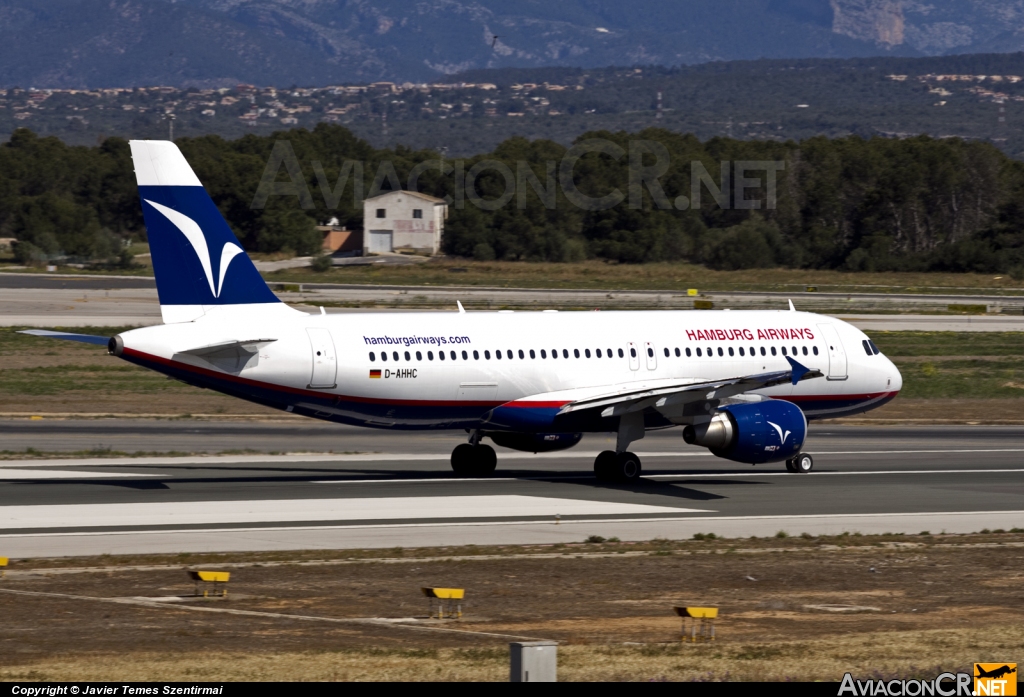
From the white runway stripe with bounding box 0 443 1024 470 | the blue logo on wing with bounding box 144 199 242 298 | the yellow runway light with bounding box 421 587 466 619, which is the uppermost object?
the blue logo on wing with bounding box 144 199 242 298

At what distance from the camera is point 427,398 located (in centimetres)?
3425

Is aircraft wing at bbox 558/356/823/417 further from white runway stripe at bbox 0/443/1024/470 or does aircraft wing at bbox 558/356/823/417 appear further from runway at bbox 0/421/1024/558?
white runway stripe at bbox 0/443/1024/470

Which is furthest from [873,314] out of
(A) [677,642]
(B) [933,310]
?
(A) [677,642]

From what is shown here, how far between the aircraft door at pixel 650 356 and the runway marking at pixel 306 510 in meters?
5.11

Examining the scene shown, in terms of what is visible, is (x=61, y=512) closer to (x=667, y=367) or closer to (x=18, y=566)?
(x=18, y=566)

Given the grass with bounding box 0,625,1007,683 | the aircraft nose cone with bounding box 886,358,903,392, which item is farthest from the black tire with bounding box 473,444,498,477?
the grass with bounding box 0,625,1007,683

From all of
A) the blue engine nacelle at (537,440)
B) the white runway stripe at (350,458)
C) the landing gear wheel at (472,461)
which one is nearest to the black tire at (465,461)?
the landing gear wheel at (472,461)

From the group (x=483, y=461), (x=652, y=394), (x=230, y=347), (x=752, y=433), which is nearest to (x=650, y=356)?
(x=652, y=394)

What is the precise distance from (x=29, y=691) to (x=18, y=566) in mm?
10923

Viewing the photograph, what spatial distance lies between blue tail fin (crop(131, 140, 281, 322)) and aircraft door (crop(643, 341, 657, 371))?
1006cm

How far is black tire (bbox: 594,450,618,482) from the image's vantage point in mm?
36031

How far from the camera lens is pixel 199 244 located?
3262 centimetres

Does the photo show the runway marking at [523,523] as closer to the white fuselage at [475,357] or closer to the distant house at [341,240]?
the white fuselage at [475,357]

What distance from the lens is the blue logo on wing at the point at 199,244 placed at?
32.4 metres
